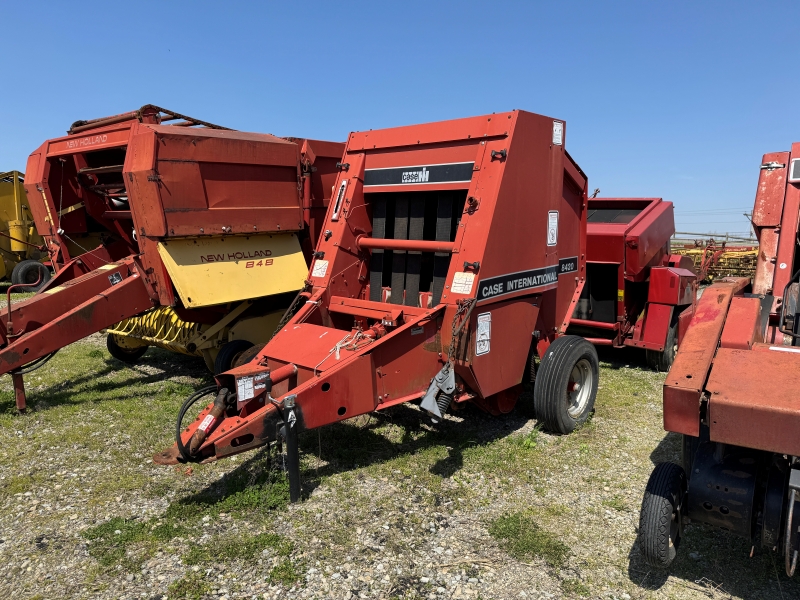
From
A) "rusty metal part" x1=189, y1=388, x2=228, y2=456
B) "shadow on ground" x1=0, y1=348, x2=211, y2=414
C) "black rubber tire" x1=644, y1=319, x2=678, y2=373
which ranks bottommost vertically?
"shadow on ground" x1=0, y1=348, x2=211, y2=414

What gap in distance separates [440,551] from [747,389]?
1.80 metres

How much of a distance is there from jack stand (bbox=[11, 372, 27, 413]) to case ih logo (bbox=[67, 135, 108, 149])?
2.50m

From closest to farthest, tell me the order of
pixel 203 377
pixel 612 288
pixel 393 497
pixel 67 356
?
pixel 393 497
pixel 203 377
pixel 612 288
pixel 67 356

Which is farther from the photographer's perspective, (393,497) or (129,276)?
(129,276)

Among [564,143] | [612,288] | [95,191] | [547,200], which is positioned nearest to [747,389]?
[547,200]

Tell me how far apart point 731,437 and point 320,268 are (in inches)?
138

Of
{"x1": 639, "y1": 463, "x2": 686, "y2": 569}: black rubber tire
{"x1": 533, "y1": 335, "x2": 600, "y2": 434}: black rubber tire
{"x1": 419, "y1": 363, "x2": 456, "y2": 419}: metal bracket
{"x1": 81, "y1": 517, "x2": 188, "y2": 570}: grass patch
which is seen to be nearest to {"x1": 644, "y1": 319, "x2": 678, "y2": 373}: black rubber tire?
{"x1": 533, "y1": 335, "x2": 600, "y2": 434}: black rubber tire

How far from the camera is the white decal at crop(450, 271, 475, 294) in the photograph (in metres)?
4.04

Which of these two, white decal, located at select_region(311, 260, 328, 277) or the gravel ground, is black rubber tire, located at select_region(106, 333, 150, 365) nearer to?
the gravel ground

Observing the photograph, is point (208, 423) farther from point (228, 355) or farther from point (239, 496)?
point (228, 355)

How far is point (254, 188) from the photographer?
5.93m

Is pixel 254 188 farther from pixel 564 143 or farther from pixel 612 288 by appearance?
pixel 612 288

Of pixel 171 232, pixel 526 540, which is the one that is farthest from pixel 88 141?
pixel 526 540

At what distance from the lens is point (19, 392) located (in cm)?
516
